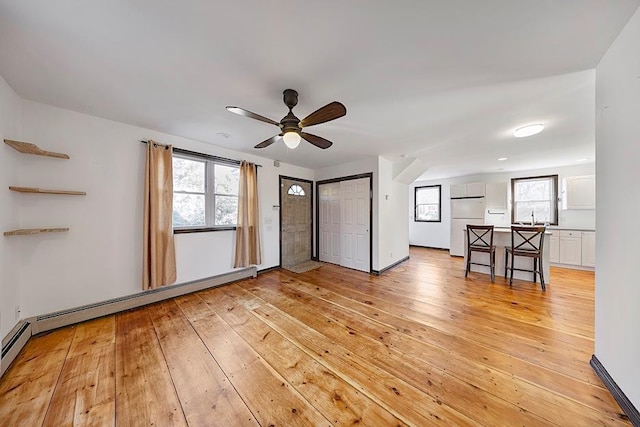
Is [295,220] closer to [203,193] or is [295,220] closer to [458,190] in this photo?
[203,193]

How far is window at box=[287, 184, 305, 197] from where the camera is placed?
16.5ft

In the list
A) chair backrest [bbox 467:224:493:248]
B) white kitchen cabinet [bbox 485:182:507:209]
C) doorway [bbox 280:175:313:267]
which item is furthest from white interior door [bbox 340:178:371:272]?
white kitchen cabinet [bbox 485:182:507:209]

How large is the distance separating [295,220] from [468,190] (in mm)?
4851

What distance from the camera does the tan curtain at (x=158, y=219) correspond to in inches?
113

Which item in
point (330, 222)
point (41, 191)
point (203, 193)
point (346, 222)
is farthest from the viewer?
point (330, 222)

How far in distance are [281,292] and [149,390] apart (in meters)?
1.97

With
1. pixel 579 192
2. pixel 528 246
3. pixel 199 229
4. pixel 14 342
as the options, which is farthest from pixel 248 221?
pixel 579 192

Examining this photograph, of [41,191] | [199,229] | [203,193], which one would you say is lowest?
[199,229]

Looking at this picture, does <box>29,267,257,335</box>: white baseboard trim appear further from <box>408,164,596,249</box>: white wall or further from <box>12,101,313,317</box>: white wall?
<box>408,164,596,249</box>: white wall

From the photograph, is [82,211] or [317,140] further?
[82,211]

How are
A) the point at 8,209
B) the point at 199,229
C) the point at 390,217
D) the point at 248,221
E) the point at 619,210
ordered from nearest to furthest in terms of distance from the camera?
1. the point at 619,210
2. the point at 8,209
3. the point at 199,229
4. the point at 248,221
5. the point at 390,217

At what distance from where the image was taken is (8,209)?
2012 mm

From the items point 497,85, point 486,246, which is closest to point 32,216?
point 497,85

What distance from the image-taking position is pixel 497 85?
6.43 ft
